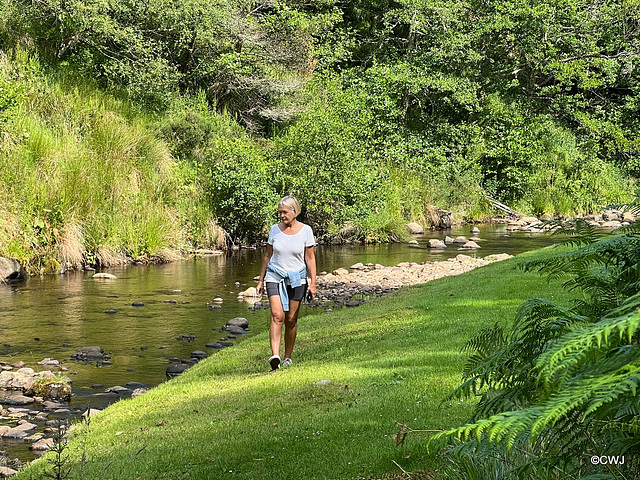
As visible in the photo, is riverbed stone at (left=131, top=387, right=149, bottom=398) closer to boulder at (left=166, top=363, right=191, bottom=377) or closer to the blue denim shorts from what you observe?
boulder at (left=166, top=363, right=191, bottom=377)

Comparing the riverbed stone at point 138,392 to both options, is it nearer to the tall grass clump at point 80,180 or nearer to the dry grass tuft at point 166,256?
the tall grass clump at point 80,180

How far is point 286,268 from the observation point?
9891mm

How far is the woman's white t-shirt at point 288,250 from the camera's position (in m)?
9.86

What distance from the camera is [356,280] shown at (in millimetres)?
21781

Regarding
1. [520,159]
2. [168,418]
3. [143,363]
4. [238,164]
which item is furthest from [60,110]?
[520,159]

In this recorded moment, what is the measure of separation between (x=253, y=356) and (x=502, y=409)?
811cm

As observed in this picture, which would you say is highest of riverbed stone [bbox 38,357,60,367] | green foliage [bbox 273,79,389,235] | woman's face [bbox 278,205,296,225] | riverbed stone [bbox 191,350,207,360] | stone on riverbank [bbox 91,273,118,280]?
green foliage [bbox 273,79,389,235]

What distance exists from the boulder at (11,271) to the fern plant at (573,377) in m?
18.2

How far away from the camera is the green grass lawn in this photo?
5988mm

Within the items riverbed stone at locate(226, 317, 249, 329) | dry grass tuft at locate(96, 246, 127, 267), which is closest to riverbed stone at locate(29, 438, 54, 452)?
riverbed stone at locate(226, 317, 249, 329)

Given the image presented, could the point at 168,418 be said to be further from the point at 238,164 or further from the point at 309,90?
the point at 309,90

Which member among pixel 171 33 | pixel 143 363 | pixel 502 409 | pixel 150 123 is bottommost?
pixel 143 363

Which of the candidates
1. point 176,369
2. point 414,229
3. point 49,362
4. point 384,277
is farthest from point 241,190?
point 176,369

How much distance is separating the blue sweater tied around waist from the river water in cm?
153
